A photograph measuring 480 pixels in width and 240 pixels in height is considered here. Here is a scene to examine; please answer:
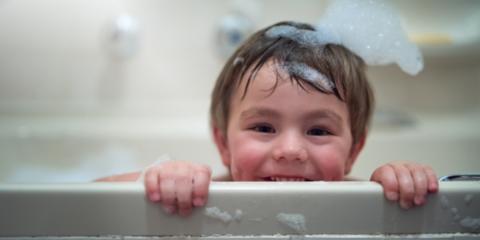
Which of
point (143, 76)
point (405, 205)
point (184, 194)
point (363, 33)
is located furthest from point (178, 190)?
point (143, 76)

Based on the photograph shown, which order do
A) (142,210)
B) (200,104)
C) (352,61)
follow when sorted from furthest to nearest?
(200,104)
(352,61)
(142,210)

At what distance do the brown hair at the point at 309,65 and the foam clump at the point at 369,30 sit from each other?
0.02m

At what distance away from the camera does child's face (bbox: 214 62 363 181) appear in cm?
60

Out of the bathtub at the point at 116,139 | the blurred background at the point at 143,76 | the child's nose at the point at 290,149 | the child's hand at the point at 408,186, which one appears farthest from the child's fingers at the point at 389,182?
the blurred background at the point at 143,76

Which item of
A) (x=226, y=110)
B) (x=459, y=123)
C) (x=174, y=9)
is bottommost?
(x=459, y=123)

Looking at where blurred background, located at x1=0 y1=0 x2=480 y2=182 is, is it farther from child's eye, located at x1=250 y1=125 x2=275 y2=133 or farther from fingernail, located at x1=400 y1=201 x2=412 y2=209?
fingernail, located at x1=400 y1=201 x2=412 y2=209

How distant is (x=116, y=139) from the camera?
4.17 feet

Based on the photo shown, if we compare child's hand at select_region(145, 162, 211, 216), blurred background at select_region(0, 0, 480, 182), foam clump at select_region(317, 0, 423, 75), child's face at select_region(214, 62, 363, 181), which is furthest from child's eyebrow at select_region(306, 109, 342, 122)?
blurred background at select_region(0, 0, 480, 182)

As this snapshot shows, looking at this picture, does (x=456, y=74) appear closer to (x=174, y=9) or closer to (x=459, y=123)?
(x=459, y=123)

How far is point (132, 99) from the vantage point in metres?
1.39

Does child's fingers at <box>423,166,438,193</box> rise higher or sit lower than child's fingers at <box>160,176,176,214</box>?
higher

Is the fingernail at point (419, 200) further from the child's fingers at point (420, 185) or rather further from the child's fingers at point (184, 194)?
the child's fingers at point (184, 194)

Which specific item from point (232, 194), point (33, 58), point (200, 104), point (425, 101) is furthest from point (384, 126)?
point (33, 58)

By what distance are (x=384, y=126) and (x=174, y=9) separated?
27.8 inches
